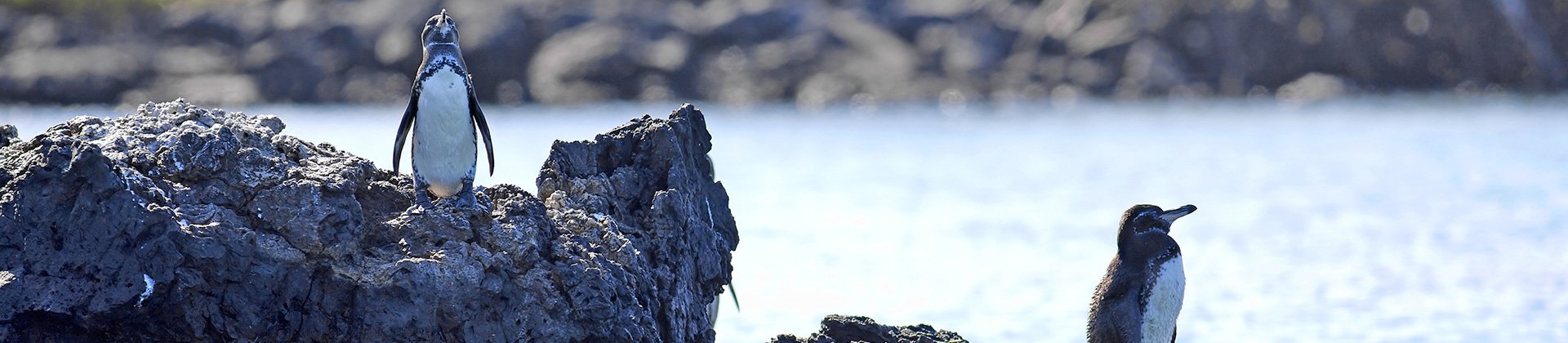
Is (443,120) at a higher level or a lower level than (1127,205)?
lower

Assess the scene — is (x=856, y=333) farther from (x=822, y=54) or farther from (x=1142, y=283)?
A: (x=822, y=54)

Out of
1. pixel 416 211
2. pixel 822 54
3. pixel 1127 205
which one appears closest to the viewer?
pixel 416 211

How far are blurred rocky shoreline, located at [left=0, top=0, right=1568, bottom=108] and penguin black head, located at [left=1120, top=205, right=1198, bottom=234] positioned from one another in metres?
40.3

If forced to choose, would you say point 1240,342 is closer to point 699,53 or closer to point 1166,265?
point 1166,265

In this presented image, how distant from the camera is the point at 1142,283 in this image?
7457 millimetres

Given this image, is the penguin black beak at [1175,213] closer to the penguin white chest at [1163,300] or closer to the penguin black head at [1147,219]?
the penguin black head at [1147,219]

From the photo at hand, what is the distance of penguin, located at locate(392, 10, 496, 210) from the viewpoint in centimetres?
688

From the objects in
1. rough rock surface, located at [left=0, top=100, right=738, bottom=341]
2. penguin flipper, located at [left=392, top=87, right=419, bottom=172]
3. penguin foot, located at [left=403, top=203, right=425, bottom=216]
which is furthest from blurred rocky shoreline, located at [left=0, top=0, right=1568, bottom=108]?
penguin foot, located at [left=403, top=203, right=425, bottom=216]

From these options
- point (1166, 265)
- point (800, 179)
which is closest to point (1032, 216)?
point (800, 179)

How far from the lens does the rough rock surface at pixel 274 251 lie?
6090 millimetres

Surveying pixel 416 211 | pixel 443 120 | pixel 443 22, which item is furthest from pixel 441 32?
pixel 416 211

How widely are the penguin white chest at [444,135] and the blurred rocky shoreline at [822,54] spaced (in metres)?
40.3

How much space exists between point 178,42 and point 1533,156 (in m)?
38.5

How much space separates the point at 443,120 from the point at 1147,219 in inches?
118
